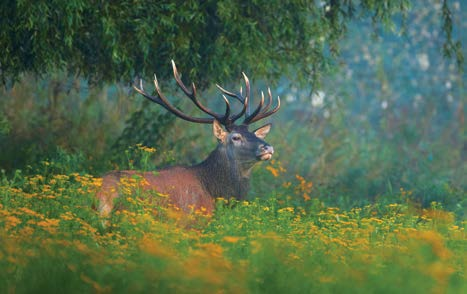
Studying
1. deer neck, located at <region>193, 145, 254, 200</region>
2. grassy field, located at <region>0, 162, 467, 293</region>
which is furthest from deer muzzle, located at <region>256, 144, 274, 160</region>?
grassy field, located at <region>0, 162, 467, 293</region>

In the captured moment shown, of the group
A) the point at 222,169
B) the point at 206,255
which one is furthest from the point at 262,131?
the point at 206,255

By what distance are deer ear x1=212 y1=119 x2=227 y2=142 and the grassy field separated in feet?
7.68

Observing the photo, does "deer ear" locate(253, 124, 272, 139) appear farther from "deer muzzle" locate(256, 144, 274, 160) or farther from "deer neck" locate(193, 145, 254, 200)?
"deer muzzle" locate(256, 144, 274, 160)

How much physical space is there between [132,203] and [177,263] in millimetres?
2617

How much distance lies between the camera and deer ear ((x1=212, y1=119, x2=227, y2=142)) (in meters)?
11.1

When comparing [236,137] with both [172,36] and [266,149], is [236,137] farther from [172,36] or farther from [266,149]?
[172,36]

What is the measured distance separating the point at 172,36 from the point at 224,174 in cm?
203

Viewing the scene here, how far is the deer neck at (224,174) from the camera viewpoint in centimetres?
1100

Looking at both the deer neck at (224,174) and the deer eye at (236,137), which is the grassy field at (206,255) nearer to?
the deer neck at (224,174)

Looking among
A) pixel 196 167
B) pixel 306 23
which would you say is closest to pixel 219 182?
pixel 196 167

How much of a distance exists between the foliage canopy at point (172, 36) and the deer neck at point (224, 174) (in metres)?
1.63

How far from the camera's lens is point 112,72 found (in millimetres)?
12398

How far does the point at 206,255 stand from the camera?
6.31 metres

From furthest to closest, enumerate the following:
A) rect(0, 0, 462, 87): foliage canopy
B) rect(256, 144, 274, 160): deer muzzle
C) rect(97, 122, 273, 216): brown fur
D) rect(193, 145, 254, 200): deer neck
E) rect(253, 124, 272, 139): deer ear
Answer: rect(253, 124, 272, 139): deer ear, rect(0, 0, 462, 87): foliage canopy, rect(193, 145, 254, 200): deer neck, rect(256, 144, 274, 160): deer muzzle, rect(97, 122, 273, 216): brown fur
